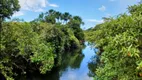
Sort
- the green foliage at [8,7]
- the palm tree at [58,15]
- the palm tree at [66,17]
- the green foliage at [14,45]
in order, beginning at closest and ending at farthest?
the green foliage at [8,7] < the green foliage at [14,45] < the palm tree at [58,15] < the palm tree at [66,17]

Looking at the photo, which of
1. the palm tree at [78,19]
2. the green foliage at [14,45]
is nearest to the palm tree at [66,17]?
the palm tree at [78,19]

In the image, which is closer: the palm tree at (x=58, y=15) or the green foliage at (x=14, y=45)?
the green foliage at (x=14, y=45)

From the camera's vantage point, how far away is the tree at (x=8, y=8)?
50.8 ft

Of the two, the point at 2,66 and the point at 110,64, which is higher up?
the point at 2,66

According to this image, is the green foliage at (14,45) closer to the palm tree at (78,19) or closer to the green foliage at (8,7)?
the green foliage at (8,7)

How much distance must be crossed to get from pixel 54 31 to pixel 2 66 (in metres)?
16.1

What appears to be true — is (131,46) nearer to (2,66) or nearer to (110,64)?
(110,64)

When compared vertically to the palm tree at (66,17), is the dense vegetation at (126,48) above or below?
below

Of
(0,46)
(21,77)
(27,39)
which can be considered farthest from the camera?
(21,77)

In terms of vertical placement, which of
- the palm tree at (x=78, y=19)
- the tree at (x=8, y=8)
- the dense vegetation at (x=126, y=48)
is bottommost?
the dense vegetation at (x=126, y=48)

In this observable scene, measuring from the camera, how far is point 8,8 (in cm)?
1584

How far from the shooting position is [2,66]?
1517 cm

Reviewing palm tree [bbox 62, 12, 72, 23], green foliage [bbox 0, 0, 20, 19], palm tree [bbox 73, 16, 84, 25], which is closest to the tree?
green foliage [bbox 0, 0, 20, 19]

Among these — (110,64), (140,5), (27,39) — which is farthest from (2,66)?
(140,5)
